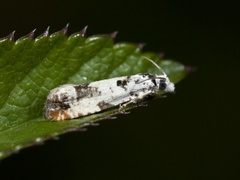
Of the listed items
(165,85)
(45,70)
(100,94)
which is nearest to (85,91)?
(100,94)

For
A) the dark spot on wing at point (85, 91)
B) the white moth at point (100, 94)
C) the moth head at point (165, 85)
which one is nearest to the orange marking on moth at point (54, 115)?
the white moth at point (100, 94)

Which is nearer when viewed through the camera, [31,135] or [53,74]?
[31,135]

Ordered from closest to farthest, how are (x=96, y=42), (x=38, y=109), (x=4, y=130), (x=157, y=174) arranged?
1. (x=4, y=130)
2. (x=38, y=109)
3. (x=96, y=42)
4. (x=157, y=174)

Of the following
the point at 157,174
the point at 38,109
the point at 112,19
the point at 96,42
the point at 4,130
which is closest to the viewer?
the point at 4,130

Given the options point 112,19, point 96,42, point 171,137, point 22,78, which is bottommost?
point 171,137

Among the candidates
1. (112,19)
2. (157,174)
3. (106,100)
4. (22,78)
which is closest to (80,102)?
(106,100)

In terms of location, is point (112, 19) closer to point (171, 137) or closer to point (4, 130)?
point (171, 137)

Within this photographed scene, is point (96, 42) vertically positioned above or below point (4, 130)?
above

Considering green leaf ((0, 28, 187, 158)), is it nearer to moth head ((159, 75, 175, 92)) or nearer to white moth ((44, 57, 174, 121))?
white moth ((44, 57, 174, 121))

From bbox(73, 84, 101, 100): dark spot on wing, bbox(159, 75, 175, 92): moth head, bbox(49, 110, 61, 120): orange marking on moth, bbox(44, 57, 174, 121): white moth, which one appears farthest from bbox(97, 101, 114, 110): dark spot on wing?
bbox(159, 75, 175, 92): moth head
